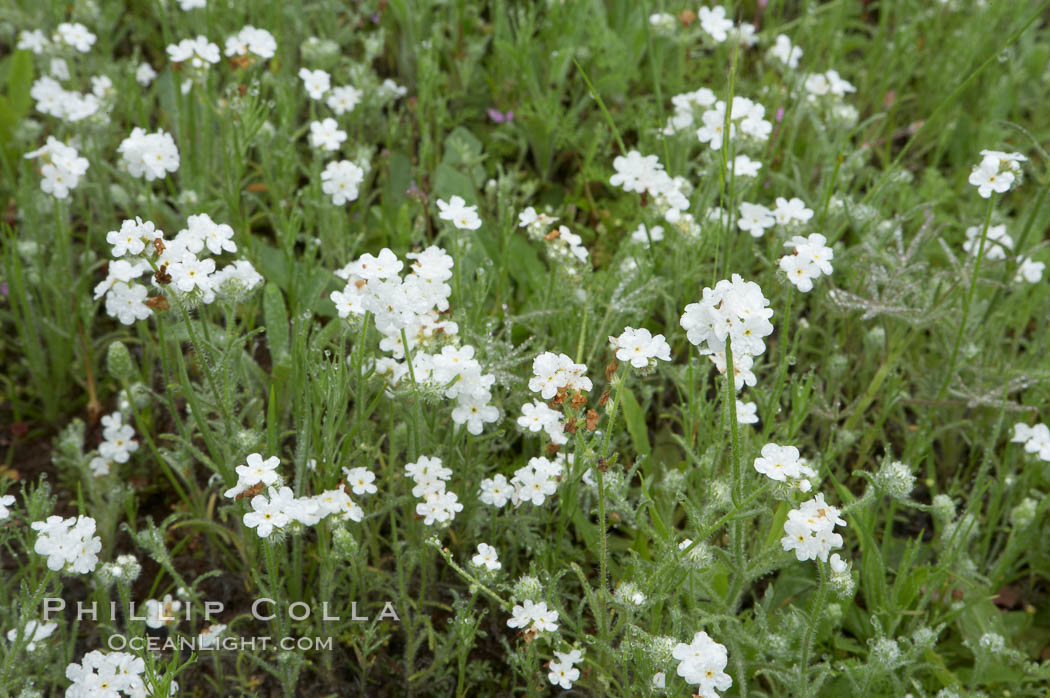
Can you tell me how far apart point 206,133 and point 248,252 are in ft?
1.91

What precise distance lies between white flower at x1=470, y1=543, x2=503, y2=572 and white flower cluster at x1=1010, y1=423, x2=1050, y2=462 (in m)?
1.56

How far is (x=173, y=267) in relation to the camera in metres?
2.24

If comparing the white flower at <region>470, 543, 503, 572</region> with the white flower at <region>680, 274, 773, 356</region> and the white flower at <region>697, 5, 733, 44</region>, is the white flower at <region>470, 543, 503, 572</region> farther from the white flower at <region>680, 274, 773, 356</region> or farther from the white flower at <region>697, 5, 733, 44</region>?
the white flower at <region>697, 5, 733, 44</region>

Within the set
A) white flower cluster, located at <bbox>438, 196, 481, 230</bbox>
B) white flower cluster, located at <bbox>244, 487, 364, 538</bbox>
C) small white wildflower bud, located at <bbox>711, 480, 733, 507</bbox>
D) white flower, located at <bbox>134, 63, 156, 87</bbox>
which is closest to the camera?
white flower cluster, located at <bbox>244, 487, 364, 538</bbox>

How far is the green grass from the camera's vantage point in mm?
2424

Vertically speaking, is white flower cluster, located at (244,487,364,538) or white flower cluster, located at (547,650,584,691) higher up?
white flower cluster, located at (244,487,364,538)

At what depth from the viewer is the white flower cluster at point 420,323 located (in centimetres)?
220

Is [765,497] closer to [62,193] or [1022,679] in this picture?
[1022,679]

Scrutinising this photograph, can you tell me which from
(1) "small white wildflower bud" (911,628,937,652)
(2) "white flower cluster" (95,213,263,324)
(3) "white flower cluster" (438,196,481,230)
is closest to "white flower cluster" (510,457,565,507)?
(3) "white flower cluster" (438,196,481,230)

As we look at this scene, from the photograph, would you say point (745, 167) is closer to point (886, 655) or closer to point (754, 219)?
point (754, 219)

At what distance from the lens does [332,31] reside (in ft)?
13.2

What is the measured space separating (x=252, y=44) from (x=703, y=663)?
8.66 feet

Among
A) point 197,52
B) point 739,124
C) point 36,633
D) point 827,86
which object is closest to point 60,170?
point 197,52

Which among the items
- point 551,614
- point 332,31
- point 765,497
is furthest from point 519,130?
point 551,614
